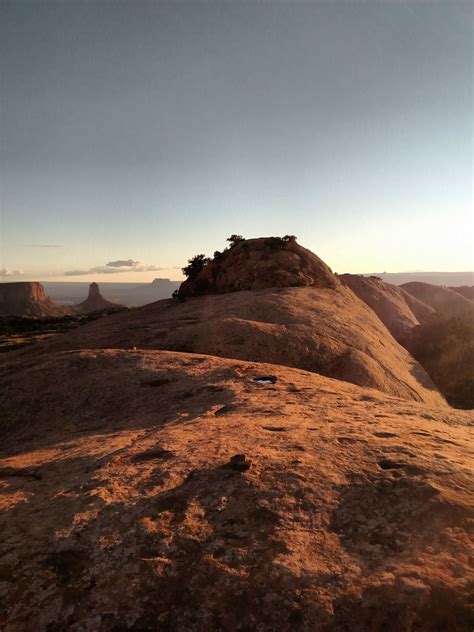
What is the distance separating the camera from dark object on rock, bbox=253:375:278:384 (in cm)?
1090

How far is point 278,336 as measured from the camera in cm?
1619

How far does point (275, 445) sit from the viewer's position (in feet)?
20.7

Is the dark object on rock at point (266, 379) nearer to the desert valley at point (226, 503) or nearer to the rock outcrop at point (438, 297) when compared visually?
the desert valley at point (226, 503)

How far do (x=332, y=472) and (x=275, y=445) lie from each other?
125 centimetres

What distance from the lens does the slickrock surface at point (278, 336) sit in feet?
50.9

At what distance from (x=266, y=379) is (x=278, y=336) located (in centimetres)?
520

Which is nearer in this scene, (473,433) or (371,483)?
(371,483)

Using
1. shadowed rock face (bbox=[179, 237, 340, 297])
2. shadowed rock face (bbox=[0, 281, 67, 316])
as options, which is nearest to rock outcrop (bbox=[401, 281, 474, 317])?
shadowed rock face (bbox=[179, 237, 340, 297])

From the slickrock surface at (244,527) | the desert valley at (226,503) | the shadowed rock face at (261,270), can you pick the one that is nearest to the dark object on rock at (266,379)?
the desert valley at (226,503)

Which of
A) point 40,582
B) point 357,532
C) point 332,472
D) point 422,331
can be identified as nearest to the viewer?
point 40,582

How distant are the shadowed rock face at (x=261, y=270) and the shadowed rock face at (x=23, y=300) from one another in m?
115

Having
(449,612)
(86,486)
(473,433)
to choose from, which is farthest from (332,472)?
(473,433)

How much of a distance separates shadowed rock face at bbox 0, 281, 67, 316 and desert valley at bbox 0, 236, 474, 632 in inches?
5145

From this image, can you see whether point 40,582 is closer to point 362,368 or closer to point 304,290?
point 362,368
